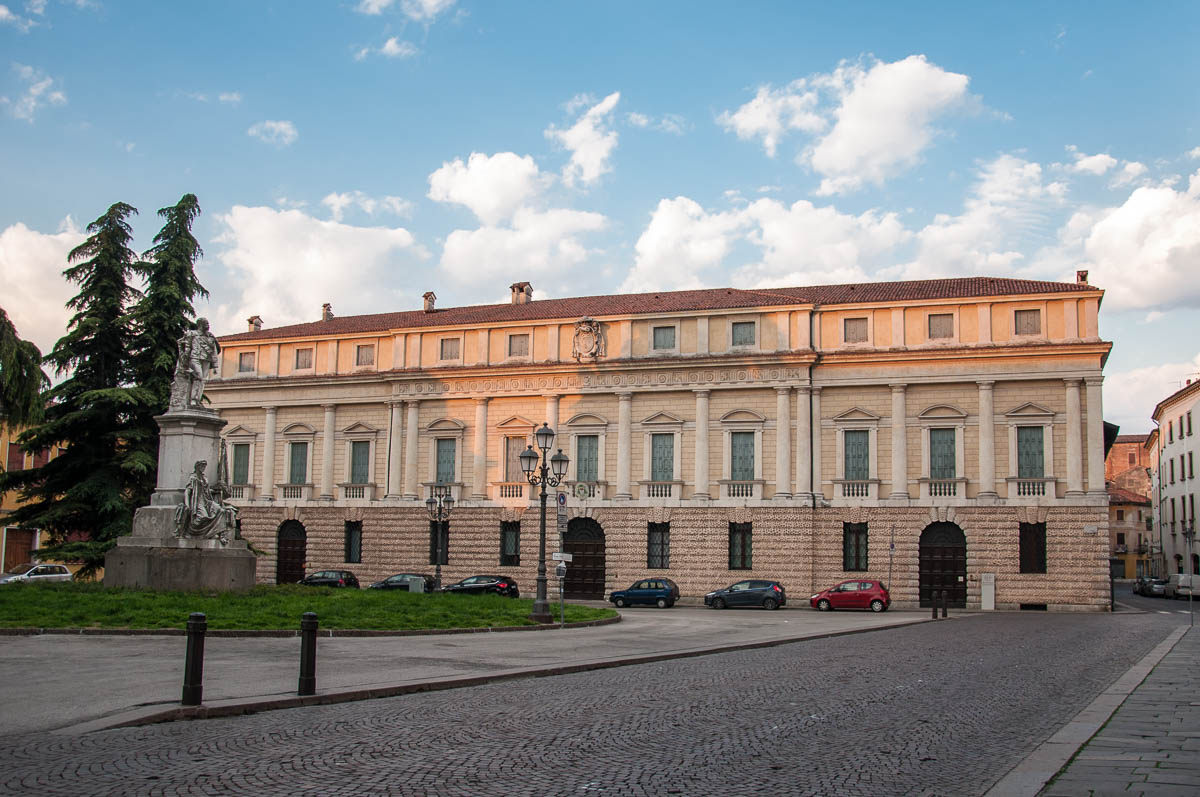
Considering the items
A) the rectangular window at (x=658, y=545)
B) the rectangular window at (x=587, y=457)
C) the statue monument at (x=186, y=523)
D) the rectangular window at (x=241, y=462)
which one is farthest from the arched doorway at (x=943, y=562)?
the rectangular window at (x=241, y=462)

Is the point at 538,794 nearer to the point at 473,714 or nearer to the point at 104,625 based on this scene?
the point at 473,714

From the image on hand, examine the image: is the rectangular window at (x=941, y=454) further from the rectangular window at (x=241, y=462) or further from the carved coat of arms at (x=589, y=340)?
the rectangular window at (x=241, y=462)

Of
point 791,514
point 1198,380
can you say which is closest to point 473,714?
point 791,514

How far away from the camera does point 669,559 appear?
45.2 metres

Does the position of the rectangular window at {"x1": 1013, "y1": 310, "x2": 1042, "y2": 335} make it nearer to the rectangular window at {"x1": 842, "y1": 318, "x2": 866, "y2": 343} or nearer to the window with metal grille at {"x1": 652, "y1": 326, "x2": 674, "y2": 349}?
the rectangular window at {"x1": 842, "y1": 318, "x2": 866, "y2": 343}

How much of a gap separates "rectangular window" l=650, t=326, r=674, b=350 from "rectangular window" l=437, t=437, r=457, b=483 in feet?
34.8

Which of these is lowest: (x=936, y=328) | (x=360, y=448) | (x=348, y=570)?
(x=348, y=570)

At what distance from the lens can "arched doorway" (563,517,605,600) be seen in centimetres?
4641

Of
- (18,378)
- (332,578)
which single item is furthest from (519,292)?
(18,378)

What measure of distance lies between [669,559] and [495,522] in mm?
8183

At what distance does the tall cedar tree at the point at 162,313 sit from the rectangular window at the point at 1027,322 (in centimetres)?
3083

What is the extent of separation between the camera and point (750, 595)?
40.7 metres

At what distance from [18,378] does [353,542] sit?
32.4 meters

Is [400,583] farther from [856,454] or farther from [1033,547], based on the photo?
[1033,547]
